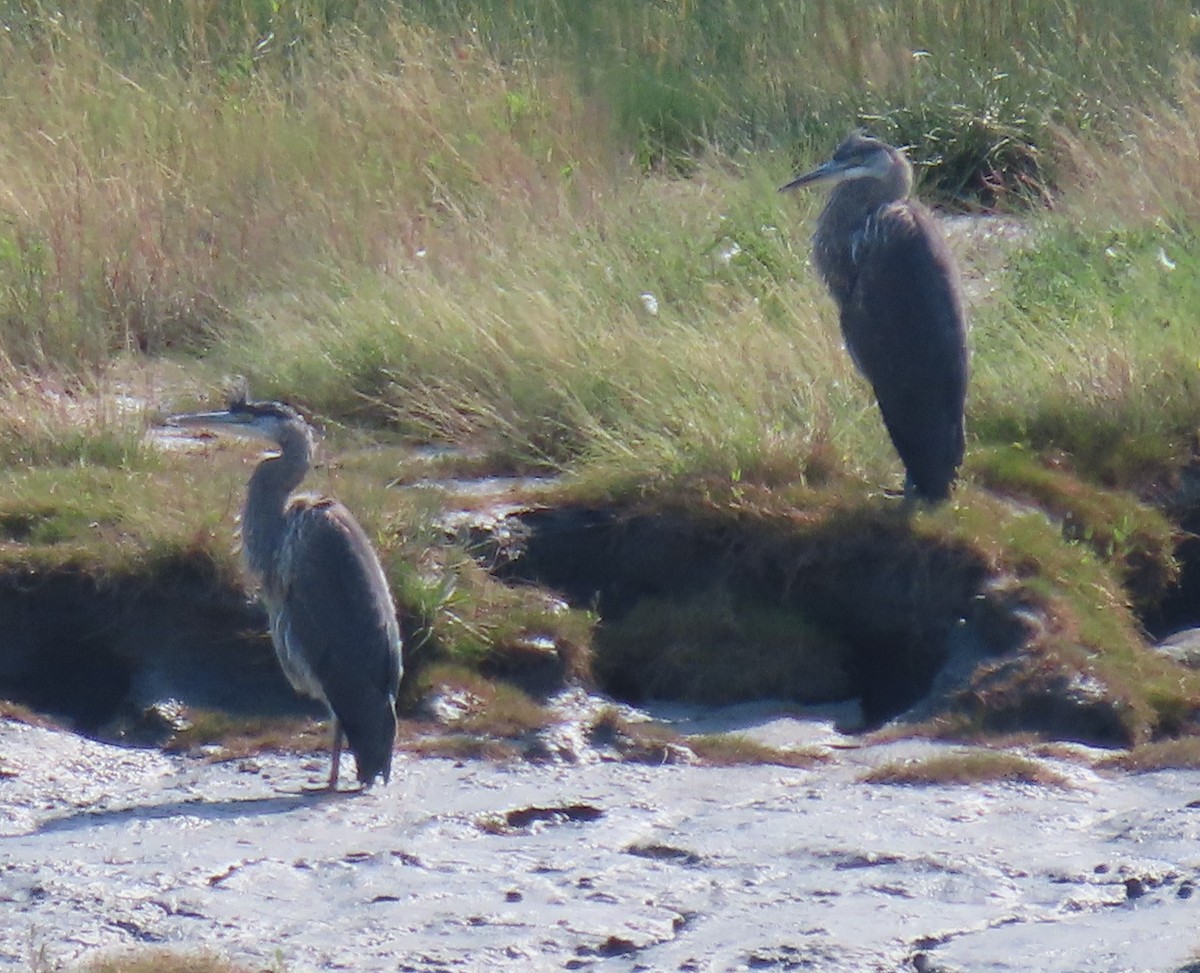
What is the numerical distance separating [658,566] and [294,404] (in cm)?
220

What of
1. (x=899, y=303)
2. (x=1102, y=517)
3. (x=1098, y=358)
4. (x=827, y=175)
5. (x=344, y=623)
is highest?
(x=827, y=175)

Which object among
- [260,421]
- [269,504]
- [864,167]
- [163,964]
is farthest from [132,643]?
[864,167]

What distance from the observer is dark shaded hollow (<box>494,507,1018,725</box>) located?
6754 millimetres

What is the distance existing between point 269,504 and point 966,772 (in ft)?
7.31

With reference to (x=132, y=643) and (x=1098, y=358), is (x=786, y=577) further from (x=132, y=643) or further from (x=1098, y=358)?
(x=132, y=643)

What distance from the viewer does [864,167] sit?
7.99 meters

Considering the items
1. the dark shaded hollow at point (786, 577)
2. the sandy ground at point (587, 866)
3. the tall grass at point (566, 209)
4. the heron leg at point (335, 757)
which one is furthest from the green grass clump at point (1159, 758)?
the heron leg at point (335, 757)

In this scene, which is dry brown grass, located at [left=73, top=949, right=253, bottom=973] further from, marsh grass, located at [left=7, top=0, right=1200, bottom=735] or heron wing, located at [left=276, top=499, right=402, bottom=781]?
marsh grass, located at [left=7, top=0, right=1200, bottom=735]

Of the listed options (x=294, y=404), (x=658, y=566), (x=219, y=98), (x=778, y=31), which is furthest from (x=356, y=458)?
(x=778, y=31)

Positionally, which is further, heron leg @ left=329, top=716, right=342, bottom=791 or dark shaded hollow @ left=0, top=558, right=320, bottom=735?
dark shaded hollow @ left=0, top=558, right=320, bottom=735

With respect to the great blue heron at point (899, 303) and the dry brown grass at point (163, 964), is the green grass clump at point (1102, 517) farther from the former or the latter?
the dry brown grass at point (163, 964)

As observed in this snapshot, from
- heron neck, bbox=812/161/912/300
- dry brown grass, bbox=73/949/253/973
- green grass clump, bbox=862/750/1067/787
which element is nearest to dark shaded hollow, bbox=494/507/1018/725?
green grass clump, bbox=862/750/1067/787

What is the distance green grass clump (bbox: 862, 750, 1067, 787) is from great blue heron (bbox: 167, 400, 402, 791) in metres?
1.42

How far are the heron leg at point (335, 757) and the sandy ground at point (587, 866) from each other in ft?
0.28
